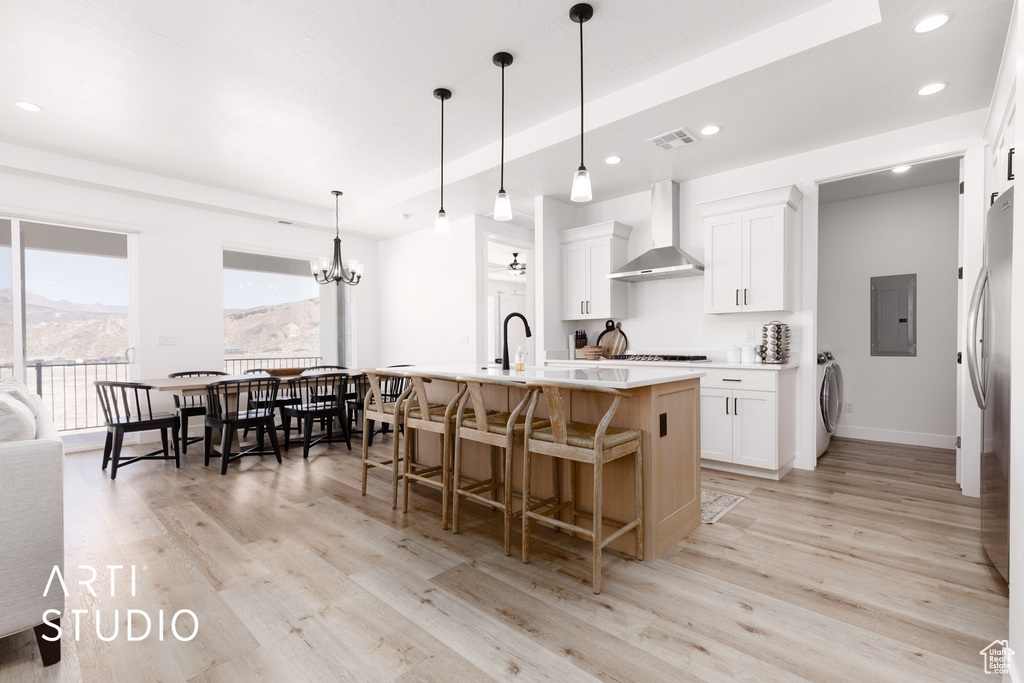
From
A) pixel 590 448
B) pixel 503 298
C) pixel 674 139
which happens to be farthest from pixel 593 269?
pixel 503 298

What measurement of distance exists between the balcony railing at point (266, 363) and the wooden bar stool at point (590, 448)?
5.04 metres

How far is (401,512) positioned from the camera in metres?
2.98

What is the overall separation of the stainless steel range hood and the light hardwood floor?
2152 mm

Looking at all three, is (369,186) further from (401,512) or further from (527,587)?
(527,587)

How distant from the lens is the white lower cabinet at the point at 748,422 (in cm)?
363

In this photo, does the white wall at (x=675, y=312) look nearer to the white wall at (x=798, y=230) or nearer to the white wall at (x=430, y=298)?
the white wall at (x=798, y=230)

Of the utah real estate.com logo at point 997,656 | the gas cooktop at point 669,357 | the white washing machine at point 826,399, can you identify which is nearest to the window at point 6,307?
the gas cooktop at point 669,357

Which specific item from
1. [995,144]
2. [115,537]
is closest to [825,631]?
[995,144]

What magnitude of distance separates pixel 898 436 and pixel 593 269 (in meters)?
3.58

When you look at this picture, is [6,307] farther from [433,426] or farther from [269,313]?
[433,426]

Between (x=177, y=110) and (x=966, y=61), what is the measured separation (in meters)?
5.16

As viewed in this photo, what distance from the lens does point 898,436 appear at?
482 cm

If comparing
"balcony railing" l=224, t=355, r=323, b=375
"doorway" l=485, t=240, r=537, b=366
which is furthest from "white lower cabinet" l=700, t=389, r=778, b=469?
"doorway" l=485, t=240, r=537, b=366

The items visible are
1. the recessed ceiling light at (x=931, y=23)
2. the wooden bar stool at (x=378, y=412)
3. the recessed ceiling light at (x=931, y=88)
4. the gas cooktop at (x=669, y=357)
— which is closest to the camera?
the recessed ceiling light at (x=931, y=23)
